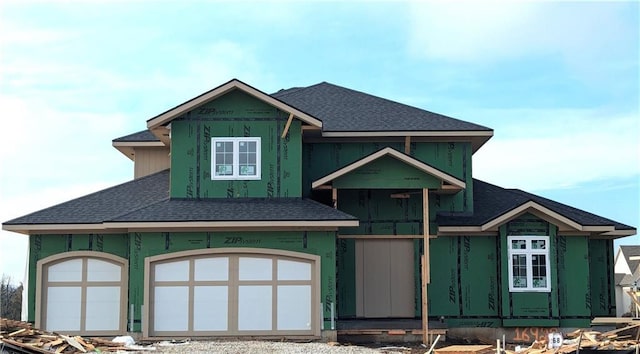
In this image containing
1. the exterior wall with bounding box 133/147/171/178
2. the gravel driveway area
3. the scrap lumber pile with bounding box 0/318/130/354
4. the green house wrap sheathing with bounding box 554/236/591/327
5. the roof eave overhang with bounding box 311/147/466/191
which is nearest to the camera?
the scrap lumber pile with bounding box 0/318/130/354

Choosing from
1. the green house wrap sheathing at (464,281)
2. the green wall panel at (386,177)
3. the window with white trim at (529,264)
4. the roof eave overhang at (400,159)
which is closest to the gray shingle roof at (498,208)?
the green house wrap sheathing at (464,281)

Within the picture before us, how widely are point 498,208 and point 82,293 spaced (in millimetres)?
11777

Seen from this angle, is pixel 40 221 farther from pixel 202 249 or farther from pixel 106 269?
pixel 202 249

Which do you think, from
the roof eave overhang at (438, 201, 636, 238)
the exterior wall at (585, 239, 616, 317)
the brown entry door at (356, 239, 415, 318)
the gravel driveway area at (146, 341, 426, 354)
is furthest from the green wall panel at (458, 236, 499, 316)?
the gravel driveway area at (146, 341, 426, 354)

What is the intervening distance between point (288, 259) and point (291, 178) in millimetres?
2260

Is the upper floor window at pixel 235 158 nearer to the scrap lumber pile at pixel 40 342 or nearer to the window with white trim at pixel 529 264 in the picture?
the scrap lumber pile at pixel 40 342

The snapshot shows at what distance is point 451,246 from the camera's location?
78.2 ft

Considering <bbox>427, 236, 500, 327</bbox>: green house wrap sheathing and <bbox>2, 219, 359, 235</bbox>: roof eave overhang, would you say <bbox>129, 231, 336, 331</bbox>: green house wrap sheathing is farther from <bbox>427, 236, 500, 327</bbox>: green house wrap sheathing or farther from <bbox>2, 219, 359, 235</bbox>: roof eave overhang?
<bbox>427, 236, 500, 327</bbox>: green house wrap sheathing

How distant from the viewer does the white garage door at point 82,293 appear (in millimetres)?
22172

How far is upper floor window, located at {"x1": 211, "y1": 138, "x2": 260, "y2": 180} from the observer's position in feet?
73.2

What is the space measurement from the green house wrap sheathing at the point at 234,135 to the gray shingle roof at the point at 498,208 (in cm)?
470

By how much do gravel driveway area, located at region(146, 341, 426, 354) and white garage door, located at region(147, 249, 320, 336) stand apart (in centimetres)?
103

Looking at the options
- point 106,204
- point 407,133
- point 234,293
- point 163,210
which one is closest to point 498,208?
point 407,133

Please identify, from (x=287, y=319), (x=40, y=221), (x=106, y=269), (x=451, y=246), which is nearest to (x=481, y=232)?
(x=451, y=246)
